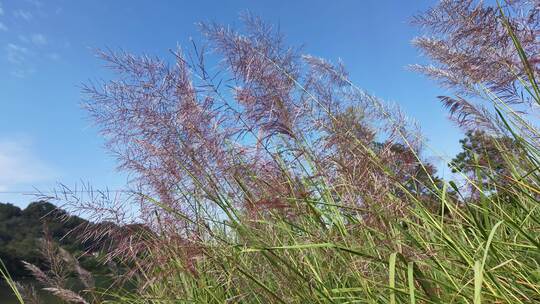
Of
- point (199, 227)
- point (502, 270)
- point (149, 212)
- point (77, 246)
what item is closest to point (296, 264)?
point (199, 227)

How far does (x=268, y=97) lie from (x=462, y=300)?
1.10 metres

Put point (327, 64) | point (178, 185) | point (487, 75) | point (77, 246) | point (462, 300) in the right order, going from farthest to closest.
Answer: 1. point (77, 246)
2. point (327, 64)
3. point (487, 75)
4. point (178, 185)
5. point (462, 300)

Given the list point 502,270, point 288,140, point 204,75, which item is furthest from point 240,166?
point 502,270

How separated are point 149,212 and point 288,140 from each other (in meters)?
0.80

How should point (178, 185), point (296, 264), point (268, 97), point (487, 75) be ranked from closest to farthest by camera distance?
point (296, 264) < point (268, 97) < point (178, 185) < point (487, 75)

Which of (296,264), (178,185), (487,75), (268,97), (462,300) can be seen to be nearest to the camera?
(462,300)

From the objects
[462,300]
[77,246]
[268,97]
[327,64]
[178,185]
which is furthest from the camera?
[77,246]

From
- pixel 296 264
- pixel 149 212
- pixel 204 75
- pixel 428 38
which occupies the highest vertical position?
pixel 428 38

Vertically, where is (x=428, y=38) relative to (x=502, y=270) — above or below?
above

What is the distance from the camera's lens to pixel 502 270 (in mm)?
1534

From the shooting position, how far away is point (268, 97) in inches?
82.1

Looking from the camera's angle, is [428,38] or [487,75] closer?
[487,75]

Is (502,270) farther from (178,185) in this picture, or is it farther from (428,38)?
(428,38)

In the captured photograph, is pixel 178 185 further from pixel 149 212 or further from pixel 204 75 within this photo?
pixel 204 75
